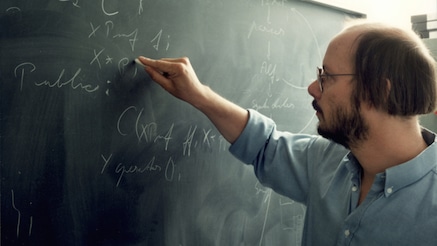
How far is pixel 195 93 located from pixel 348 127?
457mm

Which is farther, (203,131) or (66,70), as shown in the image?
(203,131)

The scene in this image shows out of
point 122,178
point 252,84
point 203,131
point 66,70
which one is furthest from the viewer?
point 252,84

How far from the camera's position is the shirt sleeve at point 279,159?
1294 mm

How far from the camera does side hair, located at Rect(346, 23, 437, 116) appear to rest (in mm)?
1099

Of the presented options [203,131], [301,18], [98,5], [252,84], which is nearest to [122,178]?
[203,131]

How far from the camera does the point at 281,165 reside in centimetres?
131

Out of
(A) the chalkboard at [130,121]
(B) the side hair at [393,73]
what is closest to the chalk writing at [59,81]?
(A) the chalkboard at [130,121]

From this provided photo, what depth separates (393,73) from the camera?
1.10 meters

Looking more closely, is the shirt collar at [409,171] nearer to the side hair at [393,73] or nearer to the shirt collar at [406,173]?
the shirt collar at [406,173]

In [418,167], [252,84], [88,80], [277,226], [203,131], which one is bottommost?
[277,226]

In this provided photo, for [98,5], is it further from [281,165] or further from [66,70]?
[281,165]

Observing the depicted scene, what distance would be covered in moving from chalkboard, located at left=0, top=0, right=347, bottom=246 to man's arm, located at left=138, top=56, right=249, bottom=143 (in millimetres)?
50

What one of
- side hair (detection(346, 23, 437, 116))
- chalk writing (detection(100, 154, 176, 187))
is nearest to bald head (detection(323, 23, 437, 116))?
side hair (detection(346, 23, 437, 116))

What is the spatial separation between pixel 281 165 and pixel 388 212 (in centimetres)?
37
